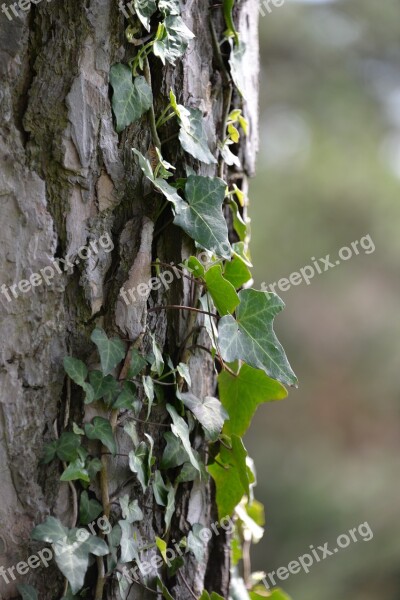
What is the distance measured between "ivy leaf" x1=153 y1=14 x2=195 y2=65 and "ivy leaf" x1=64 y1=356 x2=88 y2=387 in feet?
0.89

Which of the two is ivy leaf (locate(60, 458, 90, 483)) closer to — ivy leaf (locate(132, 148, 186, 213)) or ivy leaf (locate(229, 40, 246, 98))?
ivy leaf (locate(132, 148, 186, 213))

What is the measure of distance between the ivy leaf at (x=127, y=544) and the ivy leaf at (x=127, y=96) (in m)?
0.34

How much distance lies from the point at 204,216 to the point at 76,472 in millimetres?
250

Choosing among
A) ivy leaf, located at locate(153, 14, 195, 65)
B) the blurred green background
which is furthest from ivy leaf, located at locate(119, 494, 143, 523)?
the blurred green background

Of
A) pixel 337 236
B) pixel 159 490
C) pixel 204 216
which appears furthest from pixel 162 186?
pixel 337 236

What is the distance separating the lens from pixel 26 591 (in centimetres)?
56

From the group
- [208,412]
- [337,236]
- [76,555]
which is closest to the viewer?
[76,555]

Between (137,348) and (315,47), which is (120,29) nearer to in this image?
(137,348)

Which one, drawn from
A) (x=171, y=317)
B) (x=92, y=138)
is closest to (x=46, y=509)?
(x=171, y=317)

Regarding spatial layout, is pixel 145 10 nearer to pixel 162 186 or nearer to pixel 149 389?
pixel 162 186

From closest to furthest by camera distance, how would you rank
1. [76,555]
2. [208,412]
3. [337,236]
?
[76,555]
[208,412]
[337,236]

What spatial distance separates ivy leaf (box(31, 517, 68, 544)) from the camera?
0.55 m

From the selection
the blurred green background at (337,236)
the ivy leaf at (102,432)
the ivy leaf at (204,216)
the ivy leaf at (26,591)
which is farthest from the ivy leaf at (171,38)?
the blurred green background at (337,236)

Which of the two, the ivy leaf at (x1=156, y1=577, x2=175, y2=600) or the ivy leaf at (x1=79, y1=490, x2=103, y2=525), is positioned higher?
the ivy leaf at (x1=79, y1=490, x2=103, y2=525)
